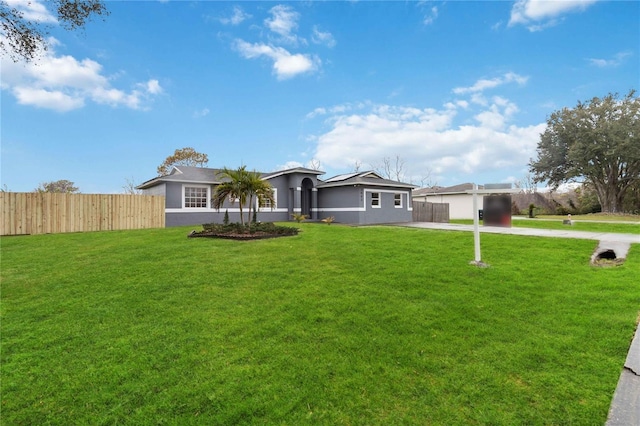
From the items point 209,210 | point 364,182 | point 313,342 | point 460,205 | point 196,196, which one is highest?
point 364,182

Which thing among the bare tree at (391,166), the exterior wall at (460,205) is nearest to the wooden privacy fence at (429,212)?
the exterior wall at (460,205)

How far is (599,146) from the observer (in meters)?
25.8

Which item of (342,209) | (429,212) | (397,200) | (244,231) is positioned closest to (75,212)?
(244,231)

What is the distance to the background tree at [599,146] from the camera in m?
25.2

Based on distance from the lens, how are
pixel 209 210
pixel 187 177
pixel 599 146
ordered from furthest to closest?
pixel 599 146
pixel 209 210
pixel 187 177

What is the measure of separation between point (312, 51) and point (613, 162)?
29.2 m

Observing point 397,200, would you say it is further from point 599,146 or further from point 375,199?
point 599,146

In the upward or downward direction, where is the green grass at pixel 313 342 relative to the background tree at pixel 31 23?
downward

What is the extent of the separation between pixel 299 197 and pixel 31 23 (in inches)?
571

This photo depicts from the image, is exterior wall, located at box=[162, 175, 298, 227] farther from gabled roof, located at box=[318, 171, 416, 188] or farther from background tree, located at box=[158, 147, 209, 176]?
background tree, located at box=[158, 147, 209, 176]

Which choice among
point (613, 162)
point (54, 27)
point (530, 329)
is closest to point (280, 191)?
point (54, 27)

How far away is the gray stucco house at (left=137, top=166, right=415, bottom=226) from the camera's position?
53.5ft

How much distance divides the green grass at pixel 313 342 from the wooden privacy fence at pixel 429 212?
46.3 ft

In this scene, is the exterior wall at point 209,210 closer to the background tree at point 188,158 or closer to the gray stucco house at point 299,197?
the gray stucco house at point 299,197
